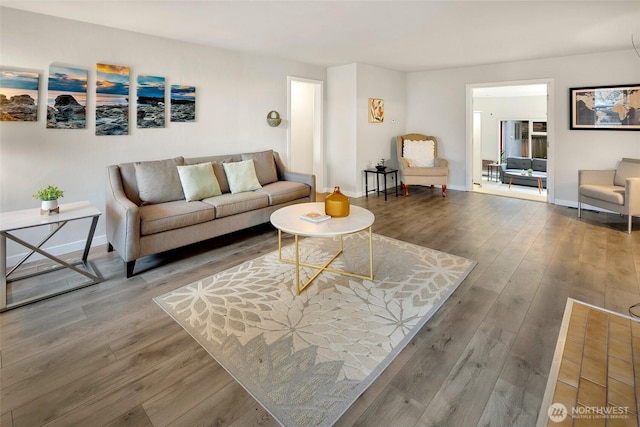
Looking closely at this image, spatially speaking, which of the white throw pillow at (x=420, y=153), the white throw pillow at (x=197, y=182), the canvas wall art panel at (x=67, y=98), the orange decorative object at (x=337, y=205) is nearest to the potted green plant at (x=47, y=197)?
the canvas wall art panel at (x=67, y=98)

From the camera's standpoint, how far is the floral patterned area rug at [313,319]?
1.67 metres

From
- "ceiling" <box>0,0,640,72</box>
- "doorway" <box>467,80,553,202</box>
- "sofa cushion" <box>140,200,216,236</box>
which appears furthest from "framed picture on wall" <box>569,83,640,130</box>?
"sofa cushion" <box>140,200,216,236</box>

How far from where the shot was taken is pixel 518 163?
9.88 metres

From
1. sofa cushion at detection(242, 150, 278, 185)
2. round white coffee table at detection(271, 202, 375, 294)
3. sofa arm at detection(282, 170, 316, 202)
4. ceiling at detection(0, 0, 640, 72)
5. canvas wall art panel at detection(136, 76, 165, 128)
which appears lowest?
round white coffee table at detection(271, 202, 375, 294)

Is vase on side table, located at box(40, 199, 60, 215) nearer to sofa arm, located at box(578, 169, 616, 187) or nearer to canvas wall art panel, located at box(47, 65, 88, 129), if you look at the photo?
canvas wall art panel, located at box(47, 65, 88, 129)

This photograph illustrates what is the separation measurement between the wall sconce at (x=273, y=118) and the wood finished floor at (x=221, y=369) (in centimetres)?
247

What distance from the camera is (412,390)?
164 cm

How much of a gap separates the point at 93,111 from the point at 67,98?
0.79 feet

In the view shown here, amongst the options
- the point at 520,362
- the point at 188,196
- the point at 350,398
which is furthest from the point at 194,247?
the point at 520,362

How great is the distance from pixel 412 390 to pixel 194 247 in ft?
9.52

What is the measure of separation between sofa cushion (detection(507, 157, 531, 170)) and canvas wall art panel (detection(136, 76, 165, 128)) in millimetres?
9737

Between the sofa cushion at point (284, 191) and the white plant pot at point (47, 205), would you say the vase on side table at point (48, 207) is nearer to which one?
the white plant pot at point (47, 205)

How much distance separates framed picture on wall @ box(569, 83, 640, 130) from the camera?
15.7ft

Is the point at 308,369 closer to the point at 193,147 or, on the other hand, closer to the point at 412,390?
the point at 412,390
